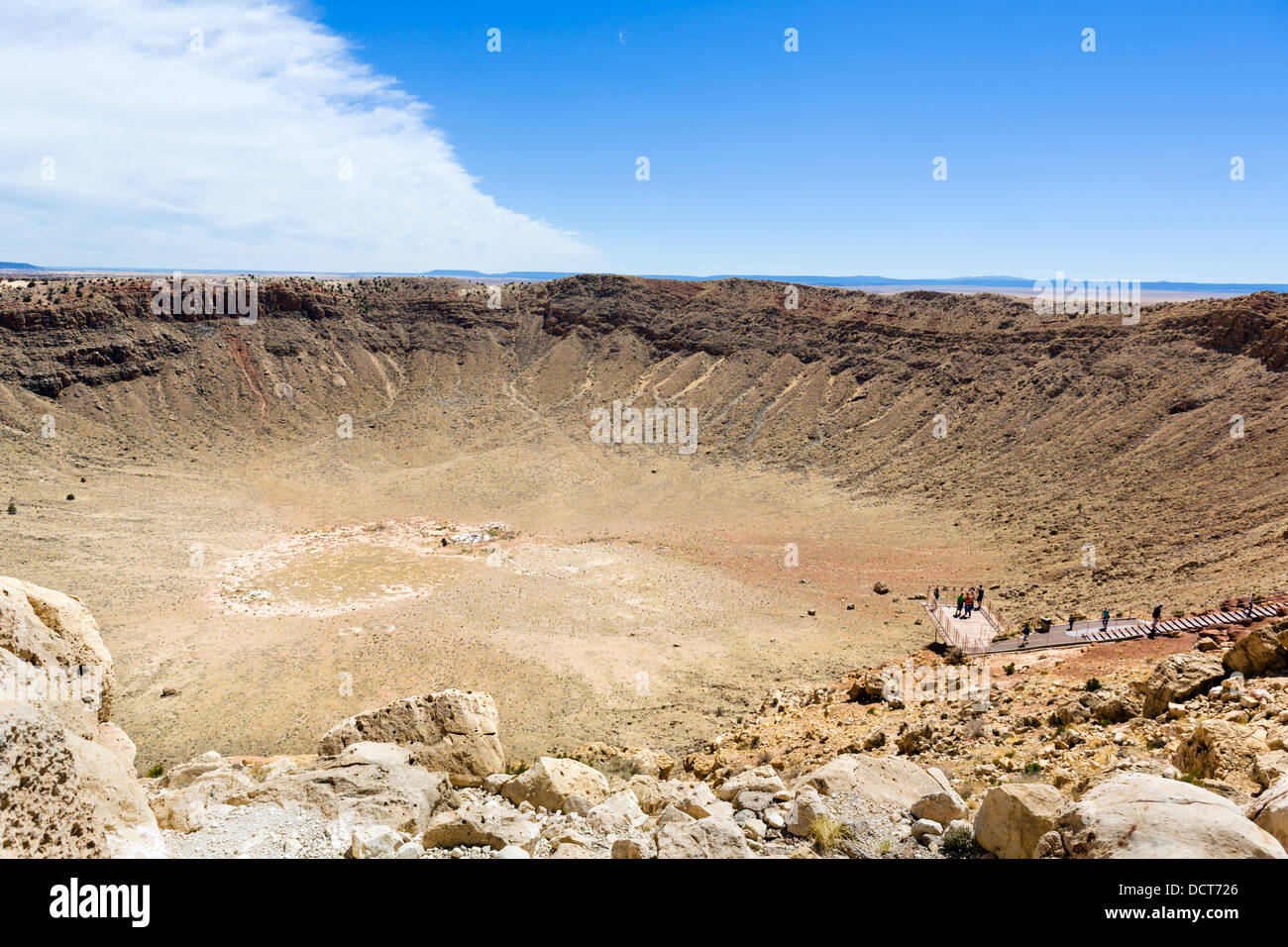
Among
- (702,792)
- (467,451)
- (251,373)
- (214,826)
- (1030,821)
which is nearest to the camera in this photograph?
(1030,821)

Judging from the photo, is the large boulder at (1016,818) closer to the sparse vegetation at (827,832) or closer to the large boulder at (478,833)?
the sparse vegetation at (827,832)

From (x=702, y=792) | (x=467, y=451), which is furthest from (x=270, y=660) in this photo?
(x=467, y=451)

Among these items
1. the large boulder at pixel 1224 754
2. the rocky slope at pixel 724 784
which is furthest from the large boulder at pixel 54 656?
the large boulder at pixel 1224 754

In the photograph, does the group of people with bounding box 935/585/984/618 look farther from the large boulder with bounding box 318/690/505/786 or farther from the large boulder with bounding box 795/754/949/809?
the large boulder with bounding box 318/690/505/786

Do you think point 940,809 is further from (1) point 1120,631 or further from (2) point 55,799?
(1) point 1120,631

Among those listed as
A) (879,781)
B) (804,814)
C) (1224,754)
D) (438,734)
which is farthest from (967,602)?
(804,814)
